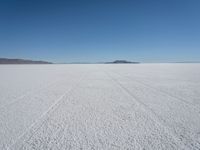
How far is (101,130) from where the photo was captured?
2.51 m

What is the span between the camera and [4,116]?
10.1ft

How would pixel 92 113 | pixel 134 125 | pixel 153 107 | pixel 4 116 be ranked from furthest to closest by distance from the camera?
1. pixel 153 107
2. pixel 92 113
3. pixel 4 116
4. pixel 134 125

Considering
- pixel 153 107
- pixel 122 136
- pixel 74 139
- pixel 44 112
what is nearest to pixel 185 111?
pixel 153 107

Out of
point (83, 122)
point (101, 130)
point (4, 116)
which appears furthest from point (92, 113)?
point (4, 116)

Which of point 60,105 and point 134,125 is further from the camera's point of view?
point 60,105

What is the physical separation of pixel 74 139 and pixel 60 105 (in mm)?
1817

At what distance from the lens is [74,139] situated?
221 cm

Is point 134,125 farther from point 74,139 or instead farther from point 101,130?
point 74,139

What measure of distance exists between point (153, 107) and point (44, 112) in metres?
2.80

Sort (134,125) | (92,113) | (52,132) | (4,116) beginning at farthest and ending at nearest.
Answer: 1. (92,113)
2. (4,116)
3. (134,125)
4. (52,132)

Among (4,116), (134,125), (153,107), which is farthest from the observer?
(153,107)

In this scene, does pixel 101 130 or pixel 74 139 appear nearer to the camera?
pixel 74 139

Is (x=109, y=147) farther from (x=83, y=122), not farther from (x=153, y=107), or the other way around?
(x=153, y=107)

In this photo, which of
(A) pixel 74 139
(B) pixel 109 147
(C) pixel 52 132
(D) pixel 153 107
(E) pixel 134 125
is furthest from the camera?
(D) pixel 153 107
